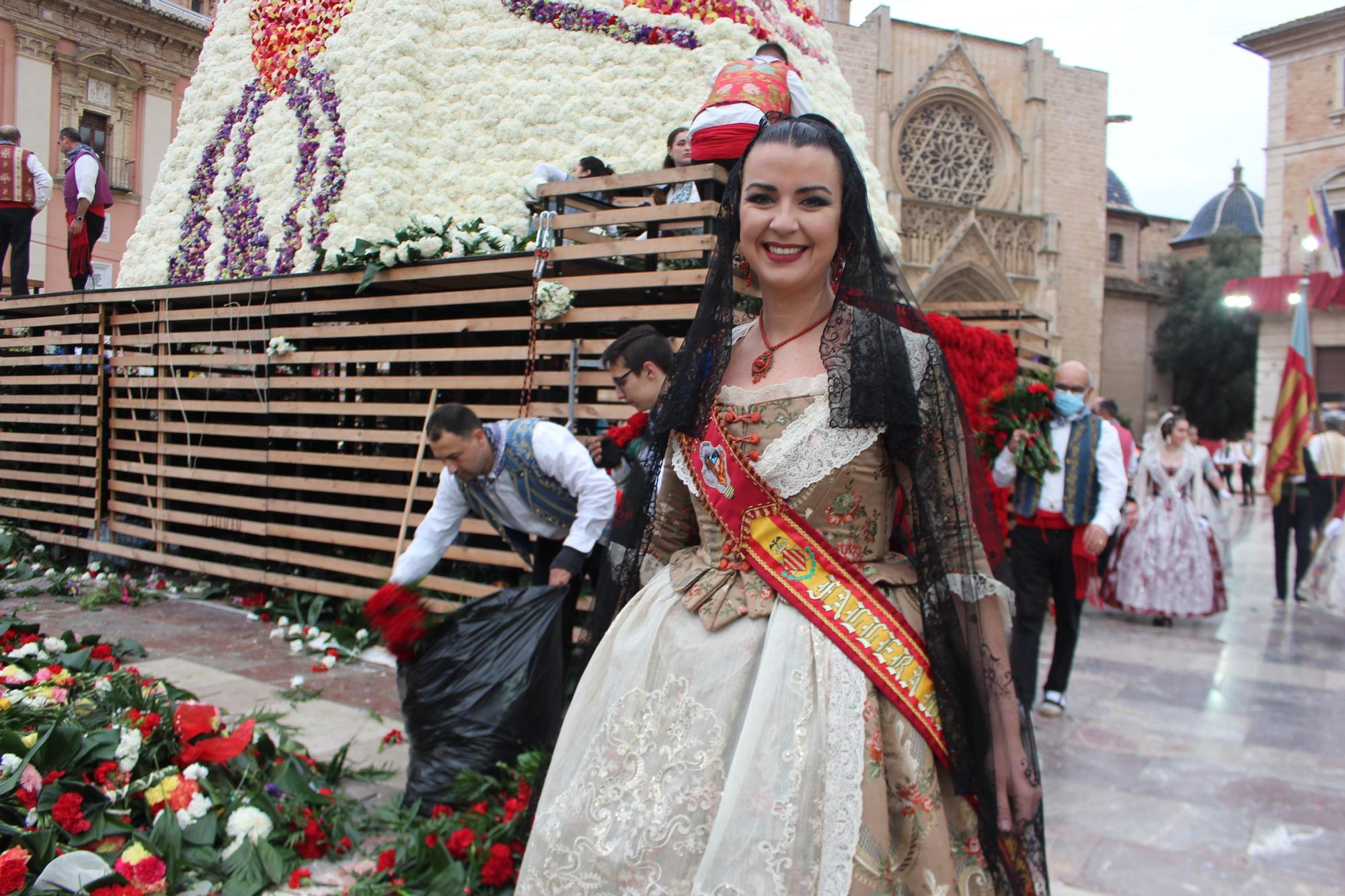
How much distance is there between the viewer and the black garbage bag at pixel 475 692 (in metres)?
3.26

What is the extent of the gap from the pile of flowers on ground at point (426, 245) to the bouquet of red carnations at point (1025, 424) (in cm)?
307

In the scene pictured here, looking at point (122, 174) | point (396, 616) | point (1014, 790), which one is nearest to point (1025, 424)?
point (396, 616)

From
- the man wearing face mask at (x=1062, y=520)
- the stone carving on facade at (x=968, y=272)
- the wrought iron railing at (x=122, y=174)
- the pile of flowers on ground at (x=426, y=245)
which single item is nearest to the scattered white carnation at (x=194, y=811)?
the man wearing face mask at (x=1062, y=520)

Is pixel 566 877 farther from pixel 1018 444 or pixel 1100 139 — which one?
pixel 1100 139

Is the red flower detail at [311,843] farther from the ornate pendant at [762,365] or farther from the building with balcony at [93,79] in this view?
the building with balcony at [93,79]

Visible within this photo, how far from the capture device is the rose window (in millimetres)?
26656

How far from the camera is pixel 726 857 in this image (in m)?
1.40

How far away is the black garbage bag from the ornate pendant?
1873mm

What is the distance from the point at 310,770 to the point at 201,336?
4796mm

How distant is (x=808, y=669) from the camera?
1500 millimetres

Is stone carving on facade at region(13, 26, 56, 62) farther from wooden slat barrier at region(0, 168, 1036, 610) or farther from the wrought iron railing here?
wooden slat barrier at region(0, 168, 1036, 610)

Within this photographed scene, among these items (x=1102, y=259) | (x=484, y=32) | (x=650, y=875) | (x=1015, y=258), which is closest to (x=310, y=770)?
(x=650, y=875)

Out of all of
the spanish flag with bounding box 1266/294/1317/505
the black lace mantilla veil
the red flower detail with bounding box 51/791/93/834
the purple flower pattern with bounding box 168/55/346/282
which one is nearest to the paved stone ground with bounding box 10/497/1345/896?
the red flower detail with bounding box 51/791/93/834

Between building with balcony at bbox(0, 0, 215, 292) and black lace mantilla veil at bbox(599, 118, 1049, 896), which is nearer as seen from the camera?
black lace mantilla veil at bbox(599, 118, 1049, 896)
